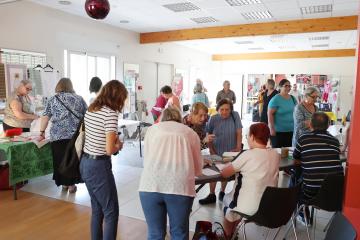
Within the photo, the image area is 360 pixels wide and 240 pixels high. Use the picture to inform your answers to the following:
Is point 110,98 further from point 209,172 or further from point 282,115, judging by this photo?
point 282,115

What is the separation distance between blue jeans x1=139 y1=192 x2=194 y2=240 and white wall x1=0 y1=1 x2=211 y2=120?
3.91m

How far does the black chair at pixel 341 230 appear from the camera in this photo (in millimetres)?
1302

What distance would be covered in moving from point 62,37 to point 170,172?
462cm

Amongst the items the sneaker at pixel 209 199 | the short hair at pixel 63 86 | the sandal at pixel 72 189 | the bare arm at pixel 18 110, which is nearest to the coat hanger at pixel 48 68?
the bare arm at pixel 18 110

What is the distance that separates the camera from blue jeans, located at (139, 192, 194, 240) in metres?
1.81

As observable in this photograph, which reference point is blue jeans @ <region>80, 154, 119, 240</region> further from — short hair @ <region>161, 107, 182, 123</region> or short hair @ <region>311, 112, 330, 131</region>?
short hair @ <region>311, 112, 330, 131</region>

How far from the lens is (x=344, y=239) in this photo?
4.40 feet

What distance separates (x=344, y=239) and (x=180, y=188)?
83 centimetres

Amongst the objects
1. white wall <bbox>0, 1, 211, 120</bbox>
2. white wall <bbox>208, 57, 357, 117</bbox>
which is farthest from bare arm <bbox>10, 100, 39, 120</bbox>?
white wall <bbox>208, 57, 357, 117</bbox>

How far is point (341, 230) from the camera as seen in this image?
1.40m

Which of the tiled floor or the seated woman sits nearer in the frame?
the seated woman

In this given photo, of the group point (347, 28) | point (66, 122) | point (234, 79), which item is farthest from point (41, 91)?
point (234, 79)

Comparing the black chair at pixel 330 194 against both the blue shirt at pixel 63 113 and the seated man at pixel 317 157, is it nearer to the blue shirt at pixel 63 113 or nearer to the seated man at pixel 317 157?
the seated man at pixel 317 157

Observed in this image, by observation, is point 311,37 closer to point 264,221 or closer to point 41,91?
point 41,91
